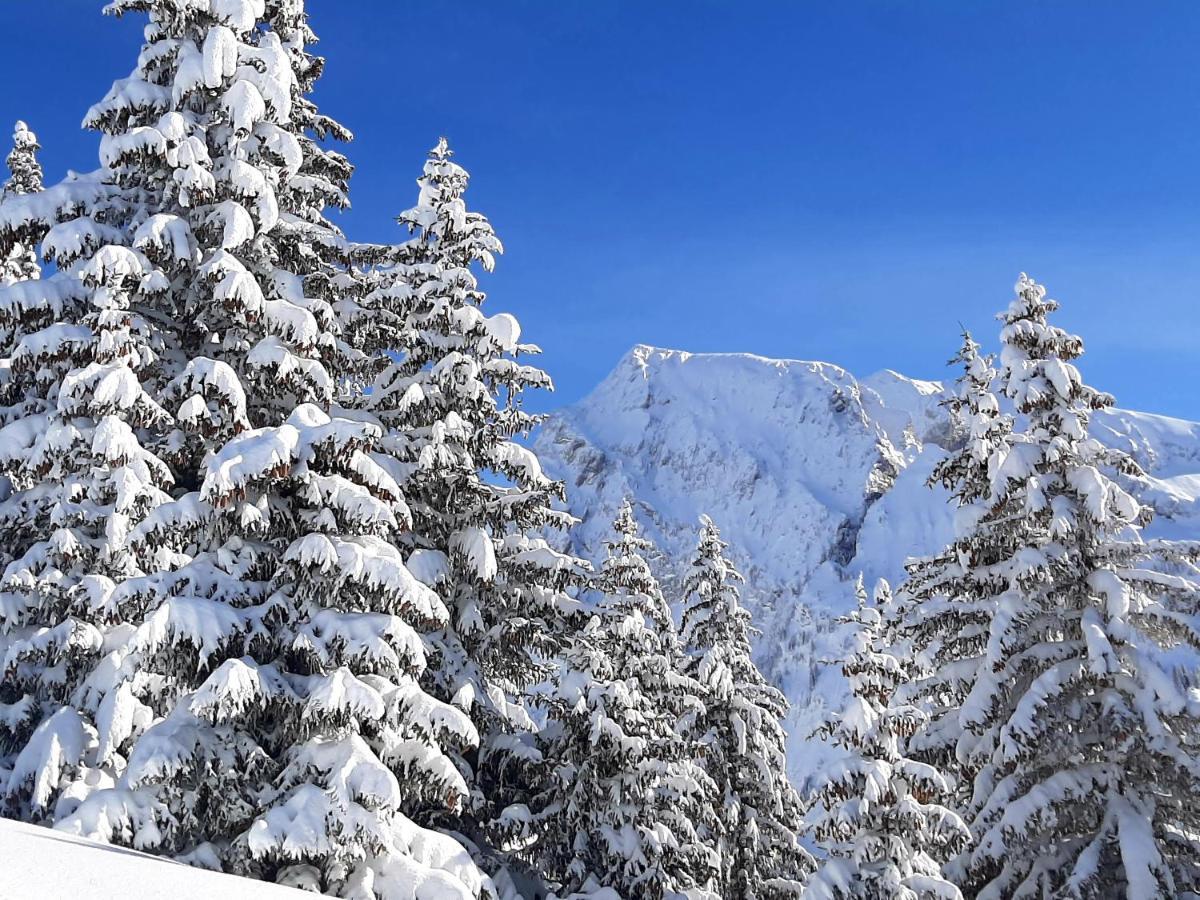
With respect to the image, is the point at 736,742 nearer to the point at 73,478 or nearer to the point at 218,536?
the point at 218,536

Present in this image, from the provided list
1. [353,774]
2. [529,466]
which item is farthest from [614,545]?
[353,774]

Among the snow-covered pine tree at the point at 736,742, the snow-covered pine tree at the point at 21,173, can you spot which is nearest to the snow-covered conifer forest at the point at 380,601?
the snow-covered pine tree at the point at 736,742

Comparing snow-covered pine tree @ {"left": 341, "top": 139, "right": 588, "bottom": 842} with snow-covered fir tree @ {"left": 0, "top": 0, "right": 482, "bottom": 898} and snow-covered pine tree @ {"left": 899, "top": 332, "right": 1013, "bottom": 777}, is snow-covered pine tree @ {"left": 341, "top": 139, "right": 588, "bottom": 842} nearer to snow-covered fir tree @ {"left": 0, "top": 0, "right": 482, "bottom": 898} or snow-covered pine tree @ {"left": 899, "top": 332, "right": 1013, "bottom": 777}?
snow-covered fir tree @ {"left": 0, "top": 0, "right": 482, "bottom": 898}

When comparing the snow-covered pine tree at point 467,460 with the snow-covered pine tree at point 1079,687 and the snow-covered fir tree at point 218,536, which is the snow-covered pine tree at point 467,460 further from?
the snow-covered pine tree at point 1079,687

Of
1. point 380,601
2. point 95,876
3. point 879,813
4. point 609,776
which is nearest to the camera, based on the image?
point 95,876

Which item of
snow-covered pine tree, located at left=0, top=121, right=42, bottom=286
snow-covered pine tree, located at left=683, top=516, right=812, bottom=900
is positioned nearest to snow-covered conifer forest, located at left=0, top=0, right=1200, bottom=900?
snow-covered pine tree, located at left=683, top=516, right=812, bottom=900

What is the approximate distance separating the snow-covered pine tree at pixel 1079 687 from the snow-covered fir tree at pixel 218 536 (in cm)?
789

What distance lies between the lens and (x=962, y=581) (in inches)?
647

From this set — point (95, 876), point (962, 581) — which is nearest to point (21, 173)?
point (95, 876)

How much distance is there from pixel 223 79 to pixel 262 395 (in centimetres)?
455

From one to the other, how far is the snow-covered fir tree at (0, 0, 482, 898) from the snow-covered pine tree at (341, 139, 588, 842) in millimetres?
1151

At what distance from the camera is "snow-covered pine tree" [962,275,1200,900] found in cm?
1280

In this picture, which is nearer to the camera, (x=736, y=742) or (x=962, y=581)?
(x=962, y=581)

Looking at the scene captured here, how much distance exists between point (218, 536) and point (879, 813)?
10.0 m
